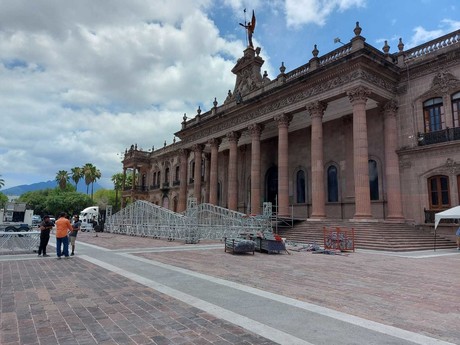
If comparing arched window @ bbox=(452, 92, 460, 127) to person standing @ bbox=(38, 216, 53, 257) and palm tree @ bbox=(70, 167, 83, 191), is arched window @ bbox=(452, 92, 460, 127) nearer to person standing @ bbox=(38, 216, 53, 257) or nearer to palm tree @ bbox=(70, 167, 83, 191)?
person standing @ bbox=(38, 216, 53, 257)

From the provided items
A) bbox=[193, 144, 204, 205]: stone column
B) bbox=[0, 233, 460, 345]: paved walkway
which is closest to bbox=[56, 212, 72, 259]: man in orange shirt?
bbox=[0, 233, 460, 345]: paved walkway

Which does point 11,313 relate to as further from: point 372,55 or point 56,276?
point 372,55

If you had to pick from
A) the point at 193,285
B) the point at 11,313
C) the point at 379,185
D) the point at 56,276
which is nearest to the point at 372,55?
the point at 379,185

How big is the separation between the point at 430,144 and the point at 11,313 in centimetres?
2246

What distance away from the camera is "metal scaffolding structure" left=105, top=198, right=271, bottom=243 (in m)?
19.4

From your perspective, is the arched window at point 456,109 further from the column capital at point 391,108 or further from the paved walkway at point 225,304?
the paved walkway at point 225,304

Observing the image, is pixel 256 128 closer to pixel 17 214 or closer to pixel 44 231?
pixel 44 231

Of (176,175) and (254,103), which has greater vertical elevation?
(254,103)

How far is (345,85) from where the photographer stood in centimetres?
2108

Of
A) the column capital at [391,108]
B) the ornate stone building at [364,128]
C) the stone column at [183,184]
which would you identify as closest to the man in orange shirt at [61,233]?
the ornate stone building at [364,128]

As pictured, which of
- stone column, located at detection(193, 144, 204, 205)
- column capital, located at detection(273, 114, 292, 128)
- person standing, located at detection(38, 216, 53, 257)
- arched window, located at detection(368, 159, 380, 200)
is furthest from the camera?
stone column, located at detection(193, 144, 204, 205)

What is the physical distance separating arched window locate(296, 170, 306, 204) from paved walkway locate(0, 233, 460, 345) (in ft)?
61.9

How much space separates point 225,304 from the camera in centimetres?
571

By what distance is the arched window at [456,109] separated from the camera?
19984 mm
